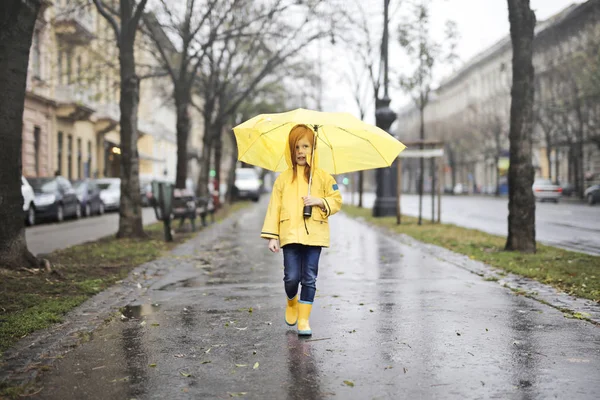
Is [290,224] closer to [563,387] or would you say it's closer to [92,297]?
[563,387]

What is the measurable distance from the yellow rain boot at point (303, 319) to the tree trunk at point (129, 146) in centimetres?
969

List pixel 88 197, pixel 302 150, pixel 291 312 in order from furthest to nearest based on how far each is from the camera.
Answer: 1. pixel 88 197
2. pixel 291 312
3. pixel 302 150

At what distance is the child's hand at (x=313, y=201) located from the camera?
5812 mm

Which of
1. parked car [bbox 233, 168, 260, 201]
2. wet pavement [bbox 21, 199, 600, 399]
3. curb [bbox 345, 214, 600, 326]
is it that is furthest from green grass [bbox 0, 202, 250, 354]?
parked car [bbox 233, 168, 260, 201]

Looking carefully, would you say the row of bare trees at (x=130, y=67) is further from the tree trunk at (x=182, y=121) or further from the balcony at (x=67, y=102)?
the balcony at (x=67, y=102)

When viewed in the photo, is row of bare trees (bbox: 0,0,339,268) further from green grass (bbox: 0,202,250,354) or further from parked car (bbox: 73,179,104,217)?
parked car (bbox: 73,179,104,217)

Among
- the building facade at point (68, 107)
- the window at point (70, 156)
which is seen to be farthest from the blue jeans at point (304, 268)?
the window at point (70, 156)

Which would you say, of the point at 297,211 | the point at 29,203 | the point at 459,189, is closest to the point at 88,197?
the point at 29,203

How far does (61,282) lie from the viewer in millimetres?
8797

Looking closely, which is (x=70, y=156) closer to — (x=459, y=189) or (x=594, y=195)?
(x=594, y=195)

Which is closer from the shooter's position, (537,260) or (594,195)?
(537,260)

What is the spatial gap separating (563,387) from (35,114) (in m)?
33.3

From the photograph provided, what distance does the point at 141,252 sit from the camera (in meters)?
12.7

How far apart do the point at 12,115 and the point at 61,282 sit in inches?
85.0
